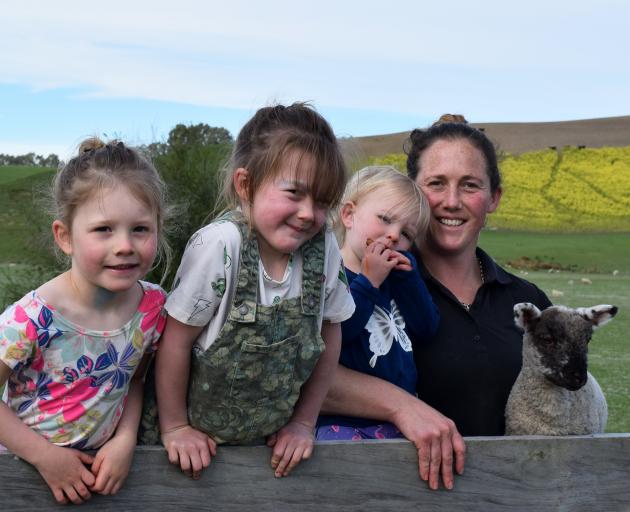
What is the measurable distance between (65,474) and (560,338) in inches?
64.9

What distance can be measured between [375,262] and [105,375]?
99 cm

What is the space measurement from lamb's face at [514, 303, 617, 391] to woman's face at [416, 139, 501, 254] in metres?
0.47

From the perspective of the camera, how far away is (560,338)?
111 inches

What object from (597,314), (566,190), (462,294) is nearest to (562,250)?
(566,190)

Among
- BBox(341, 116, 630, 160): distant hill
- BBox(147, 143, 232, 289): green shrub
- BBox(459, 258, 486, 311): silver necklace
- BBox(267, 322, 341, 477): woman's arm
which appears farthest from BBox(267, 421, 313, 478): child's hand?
BBox(341, 116, 630, 160): distant hill

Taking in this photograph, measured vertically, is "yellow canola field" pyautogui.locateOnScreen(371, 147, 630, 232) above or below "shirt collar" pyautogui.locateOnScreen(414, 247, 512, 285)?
above

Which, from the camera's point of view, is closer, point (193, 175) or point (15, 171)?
point (193, 175)

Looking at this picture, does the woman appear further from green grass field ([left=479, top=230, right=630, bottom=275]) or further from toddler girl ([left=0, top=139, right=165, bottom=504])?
green grass field ([left=479, top=230, right=630, bottom=275])

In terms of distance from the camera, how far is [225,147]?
1009cm

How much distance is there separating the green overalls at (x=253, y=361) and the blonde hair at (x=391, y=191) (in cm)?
72

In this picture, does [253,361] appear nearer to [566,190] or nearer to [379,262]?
[379,262]

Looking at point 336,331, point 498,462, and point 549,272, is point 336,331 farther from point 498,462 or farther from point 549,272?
point 549,272

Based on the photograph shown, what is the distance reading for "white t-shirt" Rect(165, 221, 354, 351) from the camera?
215 centimetres

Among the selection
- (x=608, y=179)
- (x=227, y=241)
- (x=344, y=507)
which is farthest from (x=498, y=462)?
(x=608, y=179)
